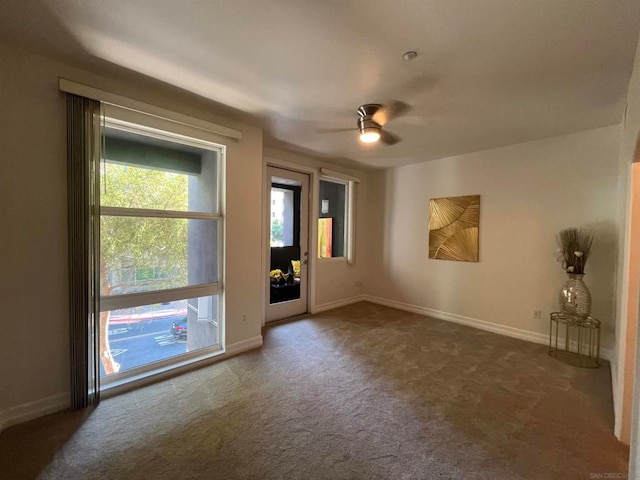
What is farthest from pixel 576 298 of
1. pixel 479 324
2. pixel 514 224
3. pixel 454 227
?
pixel 454 227

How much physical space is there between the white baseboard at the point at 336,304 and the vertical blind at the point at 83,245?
9.71ft

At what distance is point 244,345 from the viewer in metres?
3.18

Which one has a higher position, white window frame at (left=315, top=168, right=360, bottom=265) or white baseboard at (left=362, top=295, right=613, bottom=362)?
white window frame at (left=315, top=168, right=360, bottom=265)

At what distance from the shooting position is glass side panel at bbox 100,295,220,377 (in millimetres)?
2426

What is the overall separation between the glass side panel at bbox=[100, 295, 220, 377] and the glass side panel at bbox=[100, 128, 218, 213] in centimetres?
95

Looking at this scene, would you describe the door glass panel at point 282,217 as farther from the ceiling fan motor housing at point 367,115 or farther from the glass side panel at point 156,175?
the ceiling fan motor housing at point 367,115

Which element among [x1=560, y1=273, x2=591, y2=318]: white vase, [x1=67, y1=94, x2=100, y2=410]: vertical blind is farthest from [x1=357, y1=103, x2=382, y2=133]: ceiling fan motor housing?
[x1=560, y1=273, x2=591, y2=318]: white vase

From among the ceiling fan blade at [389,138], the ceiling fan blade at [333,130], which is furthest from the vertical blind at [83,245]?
the ceiling fan blade at [389,138]

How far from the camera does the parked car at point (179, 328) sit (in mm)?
2822

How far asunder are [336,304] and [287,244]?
4.87ft

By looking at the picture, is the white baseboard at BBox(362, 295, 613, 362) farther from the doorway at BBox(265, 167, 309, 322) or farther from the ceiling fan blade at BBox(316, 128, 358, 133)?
the ceiling fan blade at BBox(316, 128, 358, 133)

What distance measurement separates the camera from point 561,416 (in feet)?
6.88

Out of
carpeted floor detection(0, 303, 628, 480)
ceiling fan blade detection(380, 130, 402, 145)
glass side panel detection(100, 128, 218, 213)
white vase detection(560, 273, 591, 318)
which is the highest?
ceiling fan blade detection(380, 130, 402, 145)

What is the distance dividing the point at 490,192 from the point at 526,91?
6.08ft
